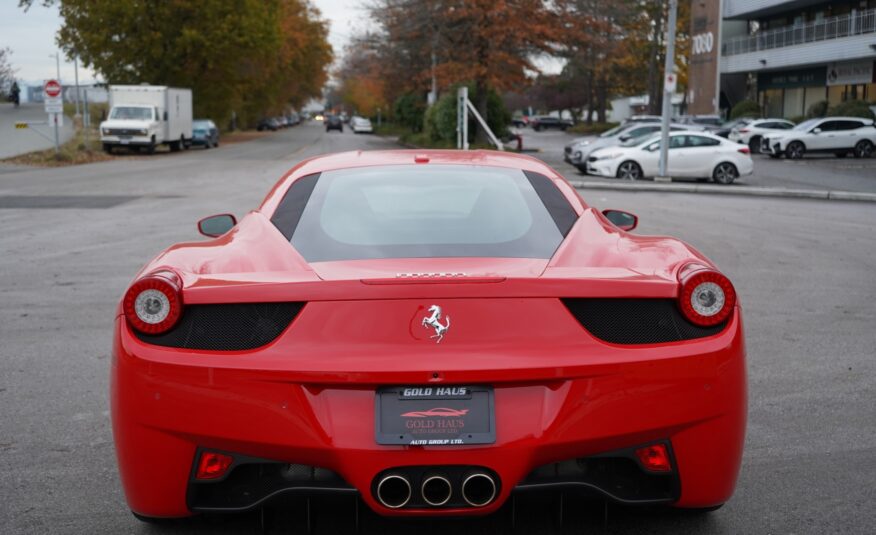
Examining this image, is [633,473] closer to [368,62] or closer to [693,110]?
[368,62]

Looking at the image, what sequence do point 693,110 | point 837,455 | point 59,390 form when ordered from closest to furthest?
point 837,455 < point 59,390 < point 693,110

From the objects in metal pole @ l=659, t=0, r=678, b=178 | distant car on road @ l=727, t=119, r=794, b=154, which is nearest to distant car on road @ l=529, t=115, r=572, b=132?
distant car on road @ l=727, t=119, r=794, b=154

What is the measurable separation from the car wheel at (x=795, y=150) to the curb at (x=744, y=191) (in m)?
16.8

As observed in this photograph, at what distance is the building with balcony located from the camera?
5091cm

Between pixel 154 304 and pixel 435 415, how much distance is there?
99 cm

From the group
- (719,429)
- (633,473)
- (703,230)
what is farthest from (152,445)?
(703,230)

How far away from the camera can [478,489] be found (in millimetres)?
3107

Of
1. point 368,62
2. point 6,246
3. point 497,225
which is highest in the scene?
point 368,62

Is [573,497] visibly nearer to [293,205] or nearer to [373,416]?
[373,416]

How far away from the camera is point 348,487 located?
3096 mm

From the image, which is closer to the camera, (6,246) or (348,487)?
(348,487)

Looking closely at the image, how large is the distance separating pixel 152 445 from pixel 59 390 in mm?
2891

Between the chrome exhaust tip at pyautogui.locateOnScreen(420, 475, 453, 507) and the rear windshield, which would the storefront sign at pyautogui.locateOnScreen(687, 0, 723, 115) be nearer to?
the rear windshield

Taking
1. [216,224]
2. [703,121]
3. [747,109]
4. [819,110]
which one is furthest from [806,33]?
[216,224]
